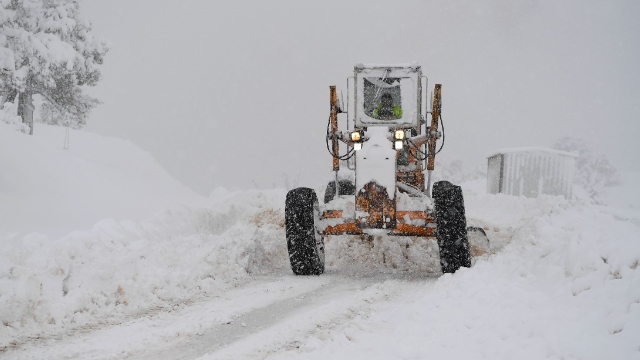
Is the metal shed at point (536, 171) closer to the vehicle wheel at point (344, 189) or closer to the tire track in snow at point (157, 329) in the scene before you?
the vehicle wheel at point (344, 189)

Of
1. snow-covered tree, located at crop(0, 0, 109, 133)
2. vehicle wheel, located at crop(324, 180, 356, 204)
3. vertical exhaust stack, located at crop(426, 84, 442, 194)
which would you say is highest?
snow-covered tree, located at crop(0, 0, 109, 133)

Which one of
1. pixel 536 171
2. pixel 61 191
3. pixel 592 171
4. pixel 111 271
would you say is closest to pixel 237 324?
pixel 111 271

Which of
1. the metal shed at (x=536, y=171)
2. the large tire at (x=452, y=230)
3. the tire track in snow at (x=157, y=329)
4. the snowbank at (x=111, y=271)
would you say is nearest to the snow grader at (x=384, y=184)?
the large tire at (x=452, y=230)

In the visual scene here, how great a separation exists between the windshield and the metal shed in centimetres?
2211

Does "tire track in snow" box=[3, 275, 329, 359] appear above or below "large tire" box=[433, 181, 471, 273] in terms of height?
below

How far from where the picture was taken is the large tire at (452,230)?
6.88m

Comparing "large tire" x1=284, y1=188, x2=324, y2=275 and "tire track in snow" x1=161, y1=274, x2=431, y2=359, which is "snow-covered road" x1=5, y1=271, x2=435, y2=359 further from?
"large tire" x1=284, y1=188, x2=324, y2=275

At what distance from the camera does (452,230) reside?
6.89 meters

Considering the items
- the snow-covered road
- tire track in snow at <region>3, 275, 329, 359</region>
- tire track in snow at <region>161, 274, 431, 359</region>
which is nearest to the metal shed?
tire track in snow at <region>161, 274, 431, 359</region>

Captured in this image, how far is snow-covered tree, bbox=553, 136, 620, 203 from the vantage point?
187ft

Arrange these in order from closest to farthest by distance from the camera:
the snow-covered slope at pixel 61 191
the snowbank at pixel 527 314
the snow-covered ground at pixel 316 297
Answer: the snowbank at pixel 527 314 → the snow-covered ground at pixel 316 297 → the snow-covered slope at pixel 61 191

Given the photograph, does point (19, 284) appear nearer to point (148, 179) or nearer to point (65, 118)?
point (148, 179)

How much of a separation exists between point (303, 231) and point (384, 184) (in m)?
1.38

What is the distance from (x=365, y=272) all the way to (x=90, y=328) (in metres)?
4.44
